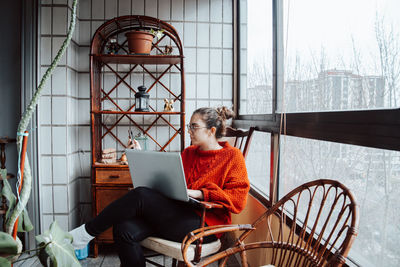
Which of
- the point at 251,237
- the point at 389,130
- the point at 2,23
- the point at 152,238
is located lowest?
the point at 251,237

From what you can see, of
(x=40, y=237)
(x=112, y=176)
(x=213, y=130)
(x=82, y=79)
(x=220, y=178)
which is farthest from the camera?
(x=82, y=79)

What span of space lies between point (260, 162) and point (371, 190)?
4.21 feet

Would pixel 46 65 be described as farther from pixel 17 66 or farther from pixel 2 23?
pixel 2 23

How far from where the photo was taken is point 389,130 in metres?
0.87

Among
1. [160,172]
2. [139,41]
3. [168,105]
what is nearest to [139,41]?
[139,41]

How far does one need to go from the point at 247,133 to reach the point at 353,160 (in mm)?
1100

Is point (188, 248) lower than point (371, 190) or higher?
lower

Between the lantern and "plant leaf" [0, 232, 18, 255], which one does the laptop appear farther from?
the lantern

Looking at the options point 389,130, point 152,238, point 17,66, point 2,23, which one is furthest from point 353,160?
point 2,23

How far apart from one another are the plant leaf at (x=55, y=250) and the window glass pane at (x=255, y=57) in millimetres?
1500

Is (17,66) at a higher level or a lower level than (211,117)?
higher

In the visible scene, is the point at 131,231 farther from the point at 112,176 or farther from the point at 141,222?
the point at 112,176

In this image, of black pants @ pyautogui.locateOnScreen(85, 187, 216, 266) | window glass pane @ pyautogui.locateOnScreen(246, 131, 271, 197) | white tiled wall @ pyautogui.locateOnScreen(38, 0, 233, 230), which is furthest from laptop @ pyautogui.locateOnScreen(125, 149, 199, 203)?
white tiled wall @ pyautogui.locateOnScreen(38, 0, 233, 230)

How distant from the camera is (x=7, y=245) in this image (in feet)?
2.64
